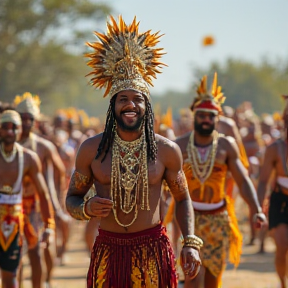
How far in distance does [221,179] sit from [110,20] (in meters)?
2.85

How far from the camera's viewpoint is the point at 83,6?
150 feet

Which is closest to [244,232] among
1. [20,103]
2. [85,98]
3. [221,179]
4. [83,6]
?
[20,103]

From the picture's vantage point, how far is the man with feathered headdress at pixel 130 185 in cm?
579

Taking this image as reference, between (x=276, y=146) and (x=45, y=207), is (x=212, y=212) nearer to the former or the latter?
(x=276, y=146)

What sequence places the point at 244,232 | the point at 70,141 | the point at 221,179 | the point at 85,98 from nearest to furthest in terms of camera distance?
the point at 221,179 < the point at 70,141 < the point at 244,232 < the point at 85,98

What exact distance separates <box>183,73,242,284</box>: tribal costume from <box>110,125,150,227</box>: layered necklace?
2.55 m

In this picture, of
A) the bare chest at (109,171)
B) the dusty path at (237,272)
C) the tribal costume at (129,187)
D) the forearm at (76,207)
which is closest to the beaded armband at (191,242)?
the tribal costume at (129,187)

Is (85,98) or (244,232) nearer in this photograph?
(244,232)

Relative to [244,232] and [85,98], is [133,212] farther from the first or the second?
[85,98]

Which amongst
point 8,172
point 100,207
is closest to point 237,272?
point 8,172

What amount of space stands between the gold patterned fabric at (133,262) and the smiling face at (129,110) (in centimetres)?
75

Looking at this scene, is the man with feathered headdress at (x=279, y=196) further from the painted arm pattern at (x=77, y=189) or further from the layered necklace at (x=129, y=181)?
the painted arm pattern at (x=77, y=189)

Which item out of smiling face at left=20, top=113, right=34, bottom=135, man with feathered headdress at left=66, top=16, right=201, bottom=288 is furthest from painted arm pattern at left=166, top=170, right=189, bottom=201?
smiling face at left=20, top=113, right=34, bottom=135

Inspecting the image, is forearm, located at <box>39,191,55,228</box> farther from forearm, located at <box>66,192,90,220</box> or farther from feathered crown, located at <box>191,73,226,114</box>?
forearm, located at <box>66,192,90,220</box>
